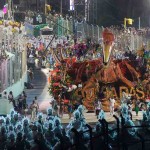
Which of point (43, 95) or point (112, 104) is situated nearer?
point (112, 104)

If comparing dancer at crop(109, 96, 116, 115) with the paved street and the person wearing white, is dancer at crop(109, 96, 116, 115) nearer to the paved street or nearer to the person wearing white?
the person wearing white

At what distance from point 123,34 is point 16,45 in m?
14.1

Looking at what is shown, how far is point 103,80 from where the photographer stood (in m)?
25.7

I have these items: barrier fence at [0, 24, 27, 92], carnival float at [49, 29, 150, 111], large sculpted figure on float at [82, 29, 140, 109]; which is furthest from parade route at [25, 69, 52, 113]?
large sculpted figure on float at [82, 29, 140, 109]

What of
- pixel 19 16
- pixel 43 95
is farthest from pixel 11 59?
pixel 19 16

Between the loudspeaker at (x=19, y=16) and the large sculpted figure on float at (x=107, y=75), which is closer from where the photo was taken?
the large sculpted figure on float at (x=107, y=75)

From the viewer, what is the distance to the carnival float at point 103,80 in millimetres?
25531

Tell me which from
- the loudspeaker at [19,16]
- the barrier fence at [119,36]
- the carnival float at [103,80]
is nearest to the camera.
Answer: the carnival float at [103,80]

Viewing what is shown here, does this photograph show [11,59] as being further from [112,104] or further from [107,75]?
[112,104]

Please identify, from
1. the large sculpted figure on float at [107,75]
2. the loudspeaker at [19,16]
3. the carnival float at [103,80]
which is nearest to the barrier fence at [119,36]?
the carnival float at [103,80]

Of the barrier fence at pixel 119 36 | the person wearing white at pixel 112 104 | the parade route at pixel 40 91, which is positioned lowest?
the parade route at pixel 40 91

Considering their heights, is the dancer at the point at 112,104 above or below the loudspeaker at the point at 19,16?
below

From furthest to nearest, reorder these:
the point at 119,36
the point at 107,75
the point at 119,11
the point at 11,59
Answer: the point at 119,11 < the point at 119,36 < the point at 11,59 < the point at 107,75

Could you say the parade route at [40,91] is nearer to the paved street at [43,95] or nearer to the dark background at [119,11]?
the paved street at [43,95]
